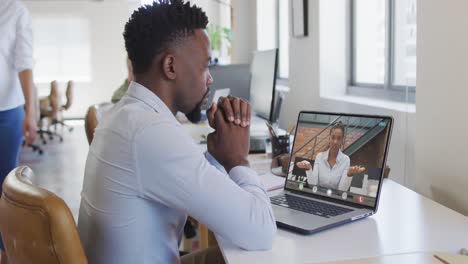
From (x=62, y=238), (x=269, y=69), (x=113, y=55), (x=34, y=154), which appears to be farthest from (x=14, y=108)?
(x=113, y=55)

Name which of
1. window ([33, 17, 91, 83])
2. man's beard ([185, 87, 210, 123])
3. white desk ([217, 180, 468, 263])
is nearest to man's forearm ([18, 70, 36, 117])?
man's beard ([185, 87, 210, 123])

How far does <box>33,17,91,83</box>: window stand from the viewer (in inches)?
423

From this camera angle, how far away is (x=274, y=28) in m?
4.58

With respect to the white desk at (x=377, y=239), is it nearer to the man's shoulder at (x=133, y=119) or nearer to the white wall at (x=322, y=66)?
the man's shoulder at (x=133, y=119)

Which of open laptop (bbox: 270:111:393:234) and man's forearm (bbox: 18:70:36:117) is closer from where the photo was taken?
open laptop (bbox: 270:111:393:234)

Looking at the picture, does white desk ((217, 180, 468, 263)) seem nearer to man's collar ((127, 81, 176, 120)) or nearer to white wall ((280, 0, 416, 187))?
man's collar ((127, 81, 176, 120))

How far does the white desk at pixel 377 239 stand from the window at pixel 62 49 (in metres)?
10.3

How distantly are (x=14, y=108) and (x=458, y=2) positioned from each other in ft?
6.22

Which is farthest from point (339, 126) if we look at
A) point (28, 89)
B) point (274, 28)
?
point (274, 28)

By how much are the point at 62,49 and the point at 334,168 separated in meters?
10.3

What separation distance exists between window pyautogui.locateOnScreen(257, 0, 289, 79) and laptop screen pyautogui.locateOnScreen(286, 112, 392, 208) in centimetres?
273

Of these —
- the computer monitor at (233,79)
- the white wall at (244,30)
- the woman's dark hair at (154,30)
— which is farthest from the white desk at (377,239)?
the white wall at (244,30)

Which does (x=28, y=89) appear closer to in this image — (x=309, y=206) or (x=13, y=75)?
(x=13, y=75)

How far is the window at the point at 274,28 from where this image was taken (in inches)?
174
